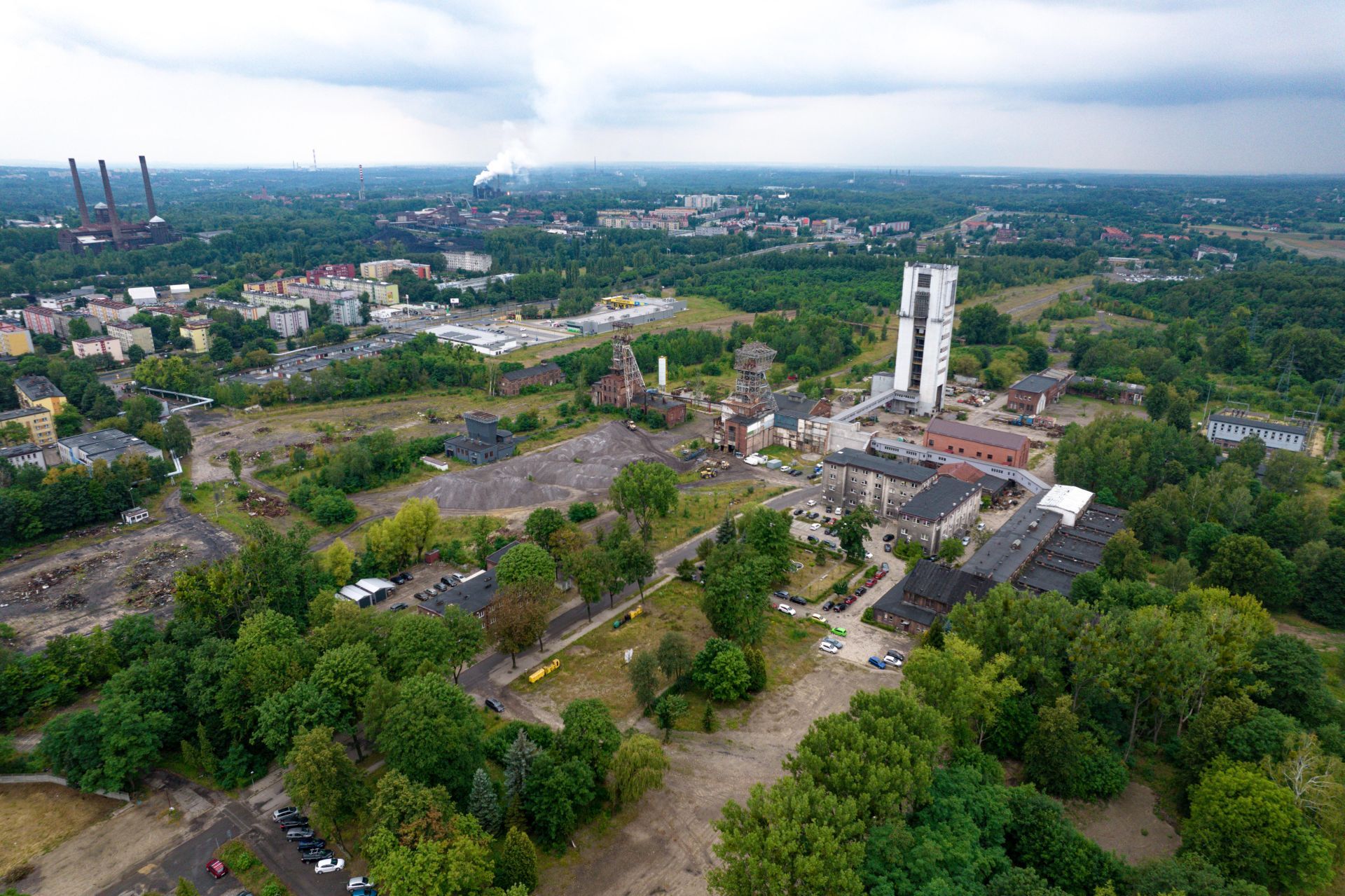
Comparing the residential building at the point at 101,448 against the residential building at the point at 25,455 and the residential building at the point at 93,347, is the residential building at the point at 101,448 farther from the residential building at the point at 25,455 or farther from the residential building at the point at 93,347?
the residential building at the point at 93,347

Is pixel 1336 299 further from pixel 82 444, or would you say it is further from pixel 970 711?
pixel 82 444

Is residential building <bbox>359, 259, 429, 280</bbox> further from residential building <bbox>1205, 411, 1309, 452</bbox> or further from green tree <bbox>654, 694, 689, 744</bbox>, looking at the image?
residential building <bbox>1205, 411, 1309, 452</bbox>

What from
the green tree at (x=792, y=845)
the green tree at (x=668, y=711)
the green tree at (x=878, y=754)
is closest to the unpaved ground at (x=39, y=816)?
the green tree at (x=668, y=711)

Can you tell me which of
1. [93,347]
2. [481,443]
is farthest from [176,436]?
[93,347]

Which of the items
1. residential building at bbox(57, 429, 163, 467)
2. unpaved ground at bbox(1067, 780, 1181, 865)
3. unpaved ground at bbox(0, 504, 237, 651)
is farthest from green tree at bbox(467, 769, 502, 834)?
residential building at bbox(57, 429, 163, 467)

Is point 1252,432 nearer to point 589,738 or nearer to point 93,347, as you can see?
point 589,738

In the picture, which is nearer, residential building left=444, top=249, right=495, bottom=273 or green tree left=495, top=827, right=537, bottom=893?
green tree left=495, top=827, right=537, bottom=893
